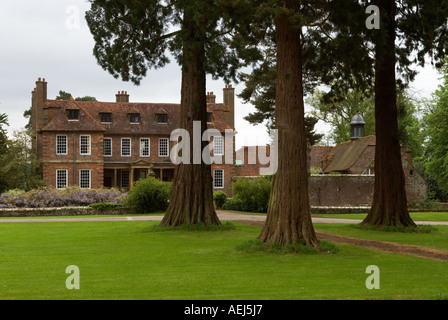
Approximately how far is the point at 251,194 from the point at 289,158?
20.7m

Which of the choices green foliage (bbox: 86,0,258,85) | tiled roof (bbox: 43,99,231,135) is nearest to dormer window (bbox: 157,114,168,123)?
tiled roof (bbox: 43,99,231,135)

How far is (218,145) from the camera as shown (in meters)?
54.7

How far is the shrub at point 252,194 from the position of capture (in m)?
35.1

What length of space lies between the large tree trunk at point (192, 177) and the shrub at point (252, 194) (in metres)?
13.0

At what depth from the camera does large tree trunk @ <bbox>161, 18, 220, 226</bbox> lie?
21.7 m

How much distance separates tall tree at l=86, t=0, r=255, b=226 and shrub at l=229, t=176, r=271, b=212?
1311cm

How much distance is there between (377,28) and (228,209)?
71.8 ft

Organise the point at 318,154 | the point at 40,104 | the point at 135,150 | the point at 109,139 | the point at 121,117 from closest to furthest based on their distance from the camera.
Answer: the point at 40,104 → the point at 109,139 → the point at 135,150 → the point at 121,117 → the point at 318,154

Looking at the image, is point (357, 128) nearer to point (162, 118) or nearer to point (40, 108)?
point (162, 118)

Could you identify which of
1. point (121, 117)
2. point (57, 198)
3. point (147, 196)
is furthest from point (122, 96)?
point (147, 196)

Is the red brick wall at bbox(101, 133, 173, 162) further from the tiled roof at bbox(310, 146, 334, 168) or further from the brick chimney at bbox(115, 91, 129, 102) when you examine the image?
the tiled roof at bbox(310, 146, 334, 168)

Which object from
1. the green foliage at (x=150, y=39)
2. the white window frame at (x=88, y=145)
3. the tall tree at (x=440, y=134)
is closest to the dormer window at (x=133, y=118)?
the white window frame at (x=88, y=145)

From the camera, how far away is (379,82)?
2317 cm

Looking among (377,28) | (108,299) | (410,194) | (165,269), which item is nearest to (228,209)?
(410,194)
